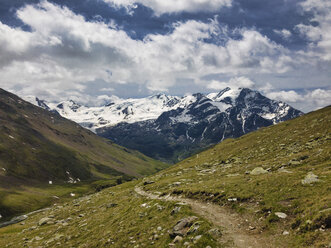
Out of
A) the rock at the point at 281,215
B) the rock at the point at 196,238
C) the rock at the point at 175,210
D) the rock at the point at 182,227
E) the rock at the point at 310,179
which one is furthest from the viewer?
the rock at the point at 175,210

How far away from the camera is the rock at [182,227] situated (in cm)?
1969

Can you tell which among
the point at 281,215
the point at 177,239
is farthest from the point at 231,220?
the point at 177,239

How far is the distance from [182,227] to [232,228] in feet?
15.0

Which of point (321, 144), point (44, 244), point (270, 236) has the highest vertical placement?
point (321, 144)

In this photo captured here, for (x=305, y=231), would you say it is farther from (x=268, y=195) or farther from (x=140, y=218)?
(x=140, y=218)

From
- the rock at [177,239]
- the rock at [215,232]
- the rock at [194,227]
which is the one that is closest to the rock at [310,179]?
the rock at [215,232]

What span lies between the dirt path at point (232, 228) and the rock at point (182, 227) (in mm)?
1829

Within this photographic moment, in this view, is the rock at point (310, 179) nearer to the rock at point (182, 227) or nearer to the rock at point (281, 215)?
the rock at point (281, 215)

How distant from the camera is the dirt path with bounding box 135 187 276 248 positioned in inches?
648

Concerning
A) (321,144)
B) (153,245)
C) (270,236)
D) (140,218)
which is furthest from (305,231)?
(321,144)

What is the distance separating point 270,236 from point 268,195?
697cm

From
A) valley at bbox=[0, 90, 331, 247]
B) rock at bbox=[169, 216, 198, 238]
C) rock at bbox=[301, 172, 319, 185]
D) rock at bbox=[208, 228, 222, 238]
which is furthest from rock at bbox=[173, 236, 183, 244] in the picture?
rock at bbox=[301, 172, 319, 185]

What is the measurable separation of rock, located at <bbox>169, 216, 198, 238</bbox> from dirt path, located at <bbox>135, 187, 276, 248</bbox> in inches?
72.0

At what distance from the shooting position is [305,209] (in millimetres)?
18156
